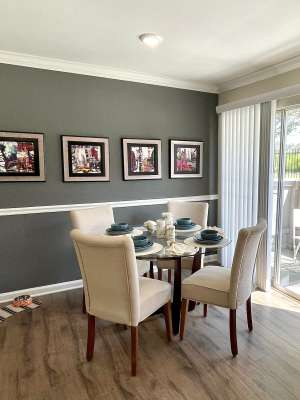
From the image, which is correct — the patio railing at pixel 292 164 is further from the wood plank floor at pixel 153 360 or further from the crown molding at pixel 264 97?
the wood plank floor at pixel 153 360

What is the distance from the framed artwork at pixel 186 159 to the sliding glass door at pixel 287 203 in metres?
1.07

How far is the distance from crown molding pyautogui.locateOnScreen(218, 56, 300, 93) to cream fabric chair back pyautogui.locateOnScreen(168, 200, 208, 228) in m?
1.62

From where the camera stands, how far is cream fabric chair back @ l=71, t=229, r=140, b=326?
1.78 metres

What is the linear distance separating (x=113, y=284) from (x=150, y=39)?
2057 mm

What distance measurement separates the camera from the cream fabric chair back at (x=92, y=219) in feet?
9.37

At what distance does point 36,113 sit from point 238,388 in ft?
9.89

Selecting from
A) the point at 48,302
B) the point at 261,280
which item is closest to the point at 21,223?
the point at 48,302

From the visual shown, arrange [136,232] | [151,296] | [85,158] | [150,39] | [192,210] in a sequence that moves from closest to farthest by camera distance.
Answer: [151,296] < [150,39] < [136,232] < [85,158] < [192,210]

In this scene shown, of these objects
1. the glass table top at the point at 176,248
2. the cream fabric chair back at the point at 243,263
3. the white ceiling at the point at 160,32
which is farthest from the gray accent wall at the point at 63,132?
the cream fabric chair back at the point at 243,263

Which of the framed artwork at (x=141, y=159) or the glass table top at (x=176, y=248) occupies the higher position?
the framed artwork at (x=141, y=159)

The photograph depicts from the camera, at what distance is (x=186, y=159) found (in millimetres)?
3875

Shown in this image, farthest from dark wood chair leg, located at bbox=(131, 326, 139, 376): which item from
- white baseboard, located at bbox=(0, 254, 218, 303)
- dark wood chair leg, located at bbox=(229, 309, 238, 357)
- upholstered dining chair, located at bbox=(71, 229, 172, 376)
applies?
white baseboard, located at bbox=(0, 254, 218, 303)

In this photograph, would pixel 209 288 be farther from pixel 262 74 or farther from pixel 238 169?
pixel 262 74

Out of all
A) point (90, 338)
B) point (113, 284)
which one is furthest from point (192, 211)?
point (90, 338)
